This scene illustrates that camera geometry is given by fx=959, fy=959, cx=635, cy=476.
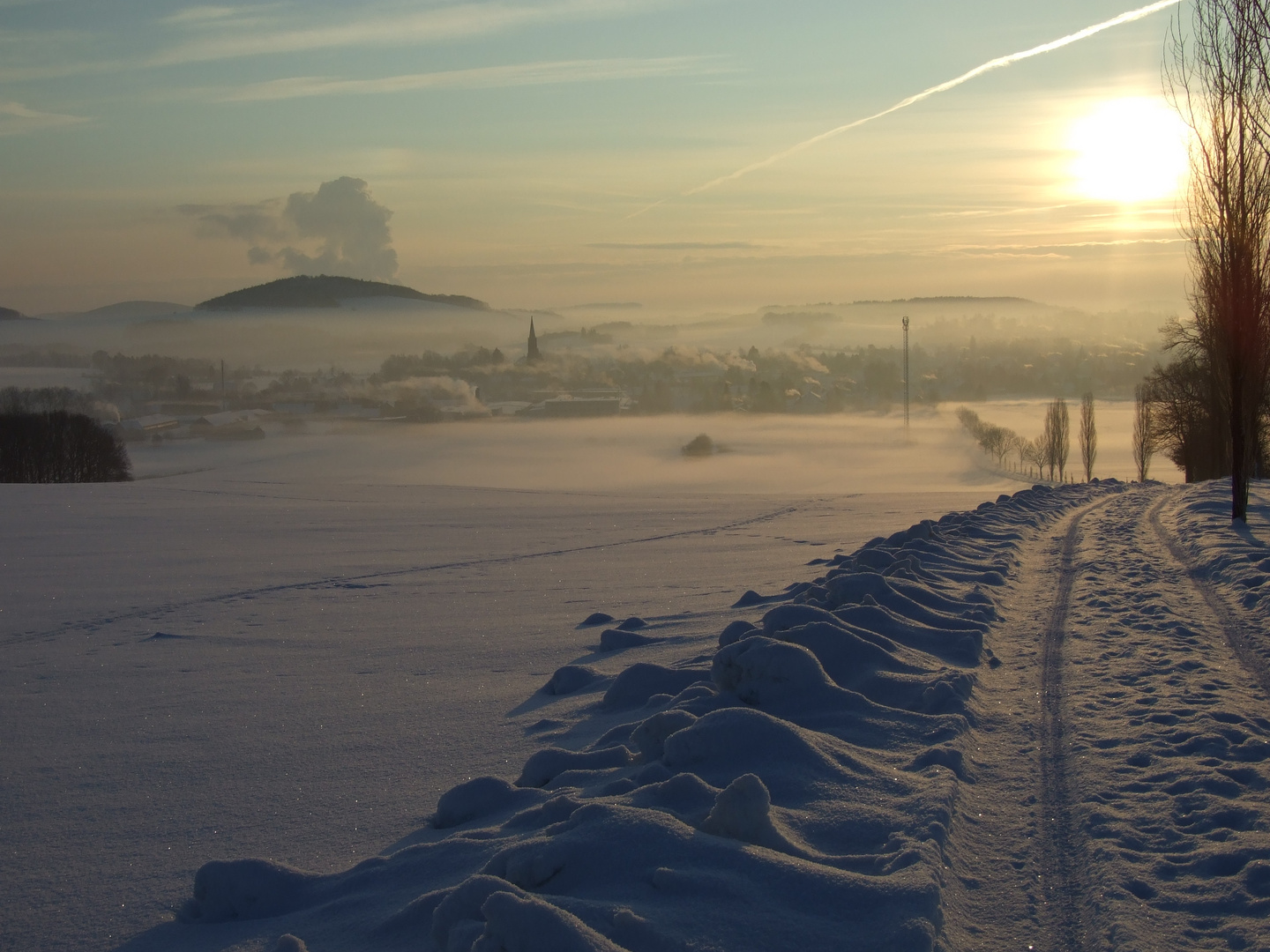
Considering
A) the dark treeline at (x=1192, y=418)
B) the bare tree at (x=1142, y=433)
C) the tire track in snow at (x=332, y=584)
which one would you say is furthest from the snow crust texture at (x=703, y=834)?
the bare tree at (x=1142, y=433)

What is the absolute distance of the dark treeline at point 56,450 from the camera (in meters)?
63.9

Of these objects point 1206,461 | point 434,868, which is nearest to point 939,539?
point 434,868

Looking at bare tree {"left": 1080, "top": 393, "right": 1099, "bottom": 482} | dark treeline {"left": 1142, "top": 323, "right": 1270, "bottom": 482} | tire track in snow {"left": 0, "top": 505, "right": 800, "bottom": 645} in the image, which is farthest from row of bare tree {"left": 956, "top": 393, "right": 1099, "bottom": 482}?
tire track in snow {"left": 0, "top": 505, "right": 800, "bottom": 645}

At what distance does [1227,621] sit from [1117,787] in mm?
5320

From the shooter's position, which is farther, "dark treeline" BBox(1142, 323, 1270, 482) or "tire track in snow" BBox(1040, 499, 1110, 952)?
"dark treeline" BBox(1142, 323, 1270, 482)

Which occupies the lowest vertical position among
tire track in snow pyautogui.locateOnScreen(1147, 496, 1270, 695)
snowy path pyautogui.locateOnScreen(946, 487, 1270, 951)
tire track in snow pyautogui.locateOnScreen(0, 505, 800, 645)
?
tire track in snow pyautogui.locateOnScreen(0, 505, 800, 645)

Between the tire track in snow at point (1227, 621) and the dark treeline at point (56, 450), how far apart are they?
65.7 meters

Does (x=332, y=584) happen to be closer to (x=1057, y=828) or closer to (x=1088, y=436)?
(x=1057, y=828)

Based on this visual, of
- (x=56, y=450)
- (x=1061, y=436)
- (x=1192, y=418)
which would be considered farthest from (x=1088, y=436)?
(x=56, y=450)

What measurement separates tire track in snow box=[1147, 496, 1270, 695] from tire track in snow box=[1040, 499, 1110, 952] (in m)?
1.37

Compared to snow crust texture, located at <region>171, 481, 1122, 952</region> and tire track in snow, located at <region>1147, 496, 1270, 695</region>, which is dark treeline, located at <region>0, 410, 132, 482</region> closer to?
tire track in snow, located at <region>1147, 496, 1270, 695</region>

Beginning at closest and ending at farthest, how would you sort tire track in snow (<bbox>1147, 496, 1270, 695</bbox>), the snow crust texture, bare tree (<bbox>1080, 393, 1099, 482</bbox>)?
the snow crust texture, tire track in snow (<bbox>1147, 496, 1270, 695</bbox>), bare tree (<bbox>1080, 393, 1099, 482</bbox>)

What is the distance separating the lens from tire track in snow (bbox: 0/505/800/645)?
36.9 ft

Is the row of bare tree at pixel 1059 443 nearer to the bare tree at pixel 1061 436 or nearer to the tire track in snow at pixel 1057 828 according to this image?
the bare tree at pixel 1061 436
